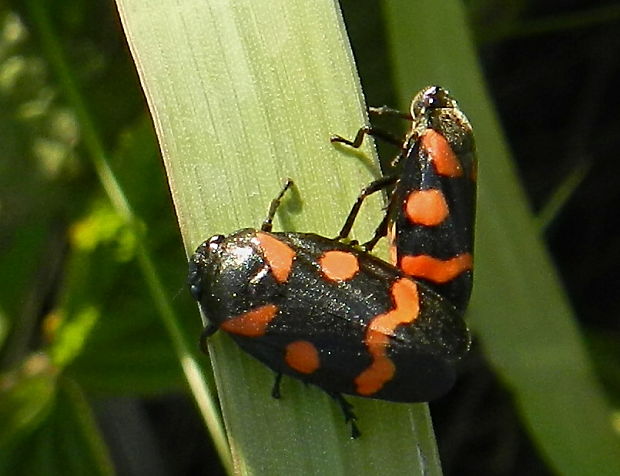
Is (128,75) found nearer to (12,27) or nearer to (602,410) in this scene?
(12,27)

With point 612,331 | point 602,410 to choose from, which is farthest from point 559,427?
point 612,331

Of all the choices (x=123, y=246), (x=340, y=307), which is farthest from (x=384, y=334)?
(x=123, y=246)

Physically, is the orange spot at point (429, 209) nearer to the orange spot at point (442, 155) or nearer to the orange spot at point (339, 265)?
the orange spot at point (442, 155)

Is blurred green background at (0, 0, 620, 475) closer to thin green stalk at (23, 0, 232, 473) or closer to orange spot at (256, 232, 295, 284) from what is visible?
thin green stalk at (23, 0, 232, 473)

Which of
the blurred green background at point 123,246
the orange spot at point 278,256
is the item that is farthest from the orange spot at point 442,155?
the blurred green background at point 123,246

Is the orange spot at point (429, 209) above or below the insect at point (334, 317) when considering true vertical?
above
